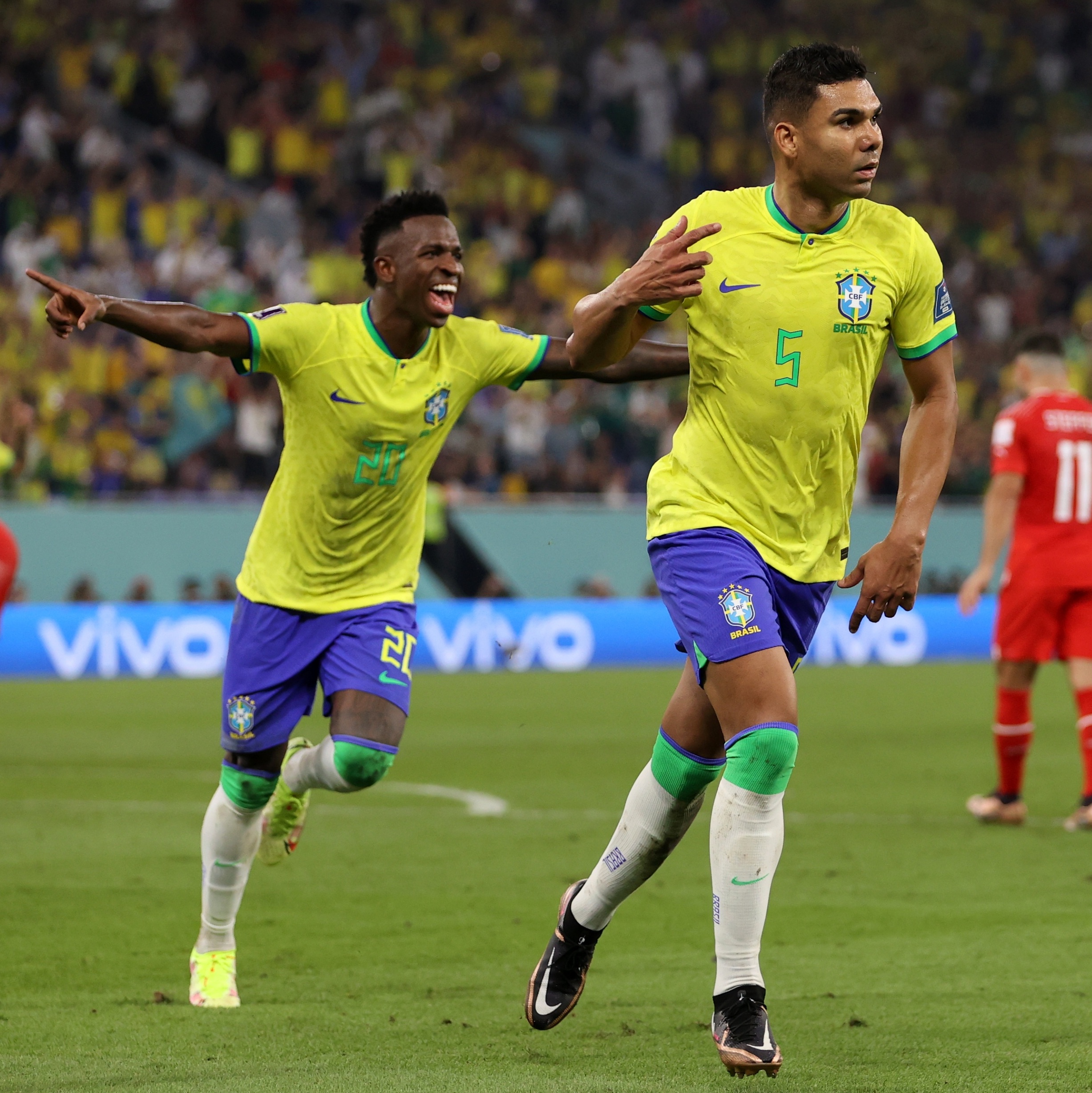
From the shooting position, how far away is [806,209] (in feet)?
15.7

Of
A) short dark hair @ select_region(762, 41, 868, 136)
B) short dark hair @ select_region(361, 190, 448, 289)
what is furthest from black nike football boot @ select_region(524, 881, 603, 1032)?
short dark hair @ select_region(361, 190, 448, 289)

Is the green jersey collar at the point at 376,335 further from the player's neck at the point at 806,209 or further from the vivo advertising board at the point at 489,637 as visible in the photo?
the vivo advertising board at the point at 489,637

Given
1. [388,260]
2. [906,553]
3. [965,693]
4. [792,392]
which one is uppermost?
[388,260]

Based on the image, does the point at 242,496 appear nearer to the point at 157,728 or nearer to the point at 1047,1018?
the point at 157,728

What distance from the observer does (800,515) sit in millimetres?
A: 4754

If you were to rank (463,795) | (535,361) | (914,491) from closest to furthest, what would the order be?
(914,491), (535,361), (463,795)

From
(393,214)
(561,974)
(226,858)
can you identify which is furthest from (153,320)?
(561,974)

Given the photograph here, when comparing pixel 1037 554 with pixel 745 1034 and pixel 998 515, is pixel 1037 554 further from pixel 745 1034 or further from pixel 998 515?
pixel 745 1034

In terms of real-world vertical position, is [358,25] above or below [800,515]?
above

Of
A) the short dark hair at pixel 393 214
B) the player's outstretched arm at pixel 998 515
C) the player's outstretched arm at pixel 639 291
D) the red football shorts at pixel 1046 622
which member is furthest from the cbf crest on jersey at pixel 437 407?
the red football shorts at pixel 1046 622

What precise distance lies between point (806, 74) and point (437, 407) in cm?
187

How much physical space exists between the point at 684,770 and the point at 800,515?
0.75 metres

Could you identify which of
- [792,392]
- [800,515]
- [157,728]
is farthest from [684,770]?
[157,728]

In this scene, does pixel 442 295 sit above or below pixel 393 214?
below
